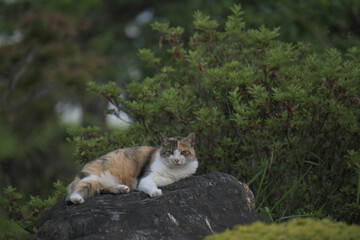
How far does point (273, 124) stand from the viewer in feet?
18.3

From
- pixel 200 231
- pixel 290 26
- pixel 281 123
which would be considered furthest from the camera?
pixel 290 26

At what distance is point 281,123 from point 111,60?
28.6ft

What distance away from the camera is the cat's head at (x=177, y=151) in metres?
5.09

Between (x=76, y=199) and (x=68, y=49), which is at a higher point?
(x=76, y=199)

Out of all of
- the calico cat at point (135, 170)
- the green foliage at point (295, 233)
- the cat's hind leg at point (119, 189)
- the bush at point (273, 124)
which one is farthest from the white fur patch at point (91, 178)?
the green foliage at point (295, 233)

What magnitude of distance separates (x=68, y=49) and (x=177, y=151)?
8.82 m

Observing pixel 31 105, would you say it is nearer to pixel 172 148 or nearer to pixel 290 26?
pixel 290 26

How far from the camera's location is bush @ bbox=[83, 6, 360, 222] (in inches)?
220

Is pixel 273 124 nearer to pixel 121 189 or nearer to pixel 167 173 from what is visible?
pixel 167 173

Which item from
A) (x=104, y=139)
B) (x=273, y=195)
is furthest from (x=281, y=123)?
(x=104, y=139)

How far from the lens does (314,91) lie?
6.34m

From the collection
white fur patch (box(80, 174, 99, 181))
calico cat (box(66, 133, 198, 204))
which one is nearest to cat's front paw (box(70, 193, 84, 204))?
calico cat (box(66, 133, 198, 204))

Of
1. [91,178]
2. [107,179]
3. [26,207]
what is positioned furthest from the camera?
[26,207]

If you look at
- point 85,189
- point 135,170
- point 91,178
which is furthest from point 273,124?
point 85,189
